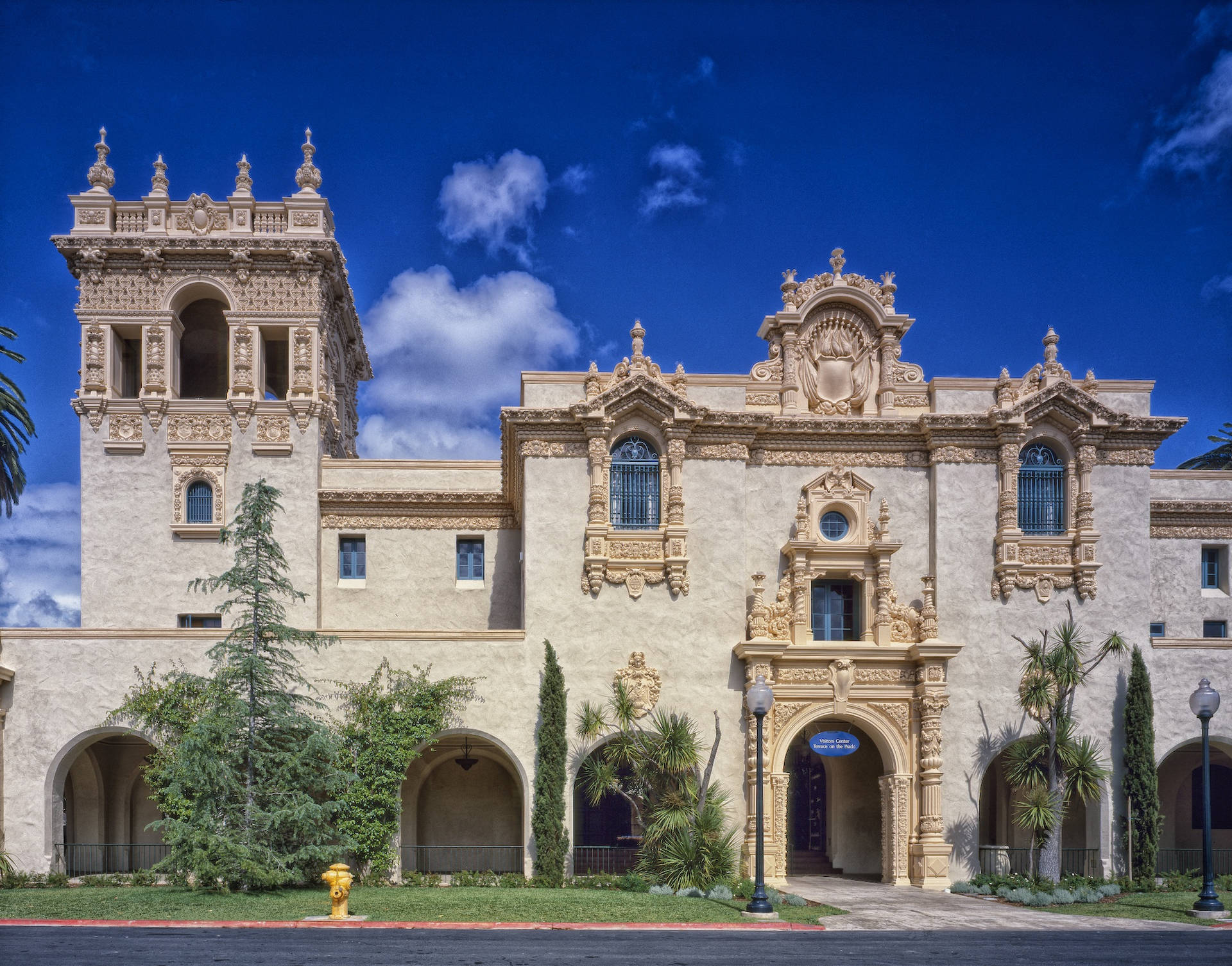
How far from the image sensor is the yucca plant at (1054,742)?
94.0 ft

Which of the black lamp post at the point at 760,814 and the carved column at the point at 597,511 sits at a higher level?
the carved column at the point at 597,511

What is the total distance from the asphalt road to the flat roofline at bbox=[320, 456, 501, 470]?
62.9 feet

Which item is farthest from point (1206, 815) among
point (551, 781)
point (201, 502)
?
point (201, 502)

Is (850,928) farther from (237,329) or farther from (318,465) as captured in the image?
(237,329)

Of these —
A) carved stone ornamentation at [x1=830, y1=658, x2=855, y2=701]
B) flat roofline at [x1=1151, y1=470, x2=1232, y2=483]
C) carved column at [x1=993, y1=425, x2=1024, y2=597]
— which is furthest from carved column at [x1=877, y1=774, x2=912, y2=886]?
flat roofline at [x1=1151, y1=470, x2=1232, y2=483]

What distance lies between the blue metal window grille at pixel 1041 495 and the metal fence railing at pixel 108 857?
955 inches

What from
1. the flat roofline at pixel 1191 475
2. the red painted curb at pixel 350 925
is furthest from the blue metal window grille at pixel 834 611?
the flat roofline at pixel 1191 475

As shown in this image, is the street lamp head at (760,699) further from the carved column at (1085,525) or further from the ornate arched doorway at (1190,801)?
the ornate arched doorway at (1190,801)

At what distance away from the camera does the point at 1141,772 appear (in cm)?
3012

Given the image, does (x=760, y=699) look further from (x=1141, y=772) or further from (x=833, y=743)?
(x=1141, y=772)

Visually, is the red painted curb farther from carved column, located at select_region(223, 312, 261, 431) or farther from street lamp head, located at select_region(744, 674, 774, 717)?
carved column, located at select_region(223, 312, 261, 431)

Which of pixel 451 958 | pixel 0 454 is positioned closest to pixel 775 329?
pixel 451 958

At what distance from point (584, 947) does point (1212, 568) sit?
27374mm

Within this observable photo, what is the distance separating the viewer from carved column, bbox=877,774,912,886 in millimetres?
29984
